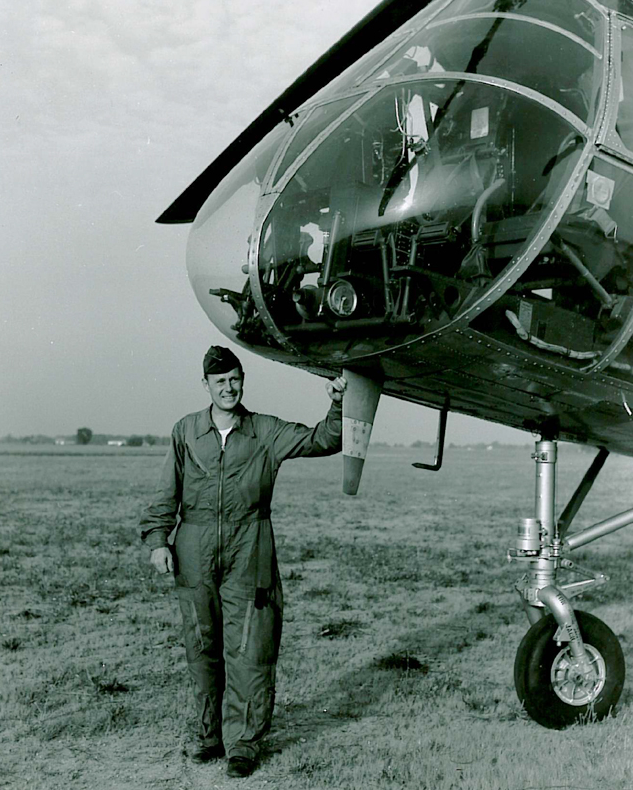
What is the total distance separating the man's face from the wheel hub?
7.51 feet

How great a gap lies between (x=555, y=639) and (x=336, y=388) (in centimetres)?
196

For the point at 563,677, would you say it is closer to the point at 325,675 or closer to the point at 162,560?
the point at 325,675

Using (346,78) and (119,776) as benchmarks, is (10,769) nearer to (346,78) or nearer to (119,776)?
(119,776)

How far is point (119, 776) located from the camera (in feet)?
13.8

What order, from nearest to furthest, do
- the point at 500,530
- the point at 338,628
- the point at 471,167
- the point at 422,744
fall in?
1. the point at 471,167
2. the point at 422,744
3. the point at 338,628
4. the point at 500,530

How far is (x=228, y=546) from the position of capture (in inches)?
169

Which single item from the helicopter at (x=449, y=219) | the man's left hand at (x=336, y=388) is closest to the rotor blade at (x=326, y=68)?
the helicopter at (x=449, y=219)

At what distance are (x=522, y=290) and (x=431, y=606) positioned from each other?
5602mm

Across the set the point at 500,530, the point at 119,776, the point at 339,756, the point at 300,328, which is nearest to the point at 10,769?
the point at 119,776

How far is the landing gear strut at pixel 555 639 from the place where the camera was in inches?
188

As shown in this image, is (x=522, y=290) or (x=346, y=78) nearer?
(x=522, y=290)

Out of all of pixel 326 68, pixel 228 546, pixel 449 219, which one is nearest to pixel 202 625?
pixel 228 546

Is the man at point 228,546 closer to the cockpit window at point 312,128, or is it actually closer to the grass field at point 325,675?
the grass field at point 325,675

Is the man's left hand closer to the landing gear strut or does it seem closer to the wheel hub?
the landing gear strut
